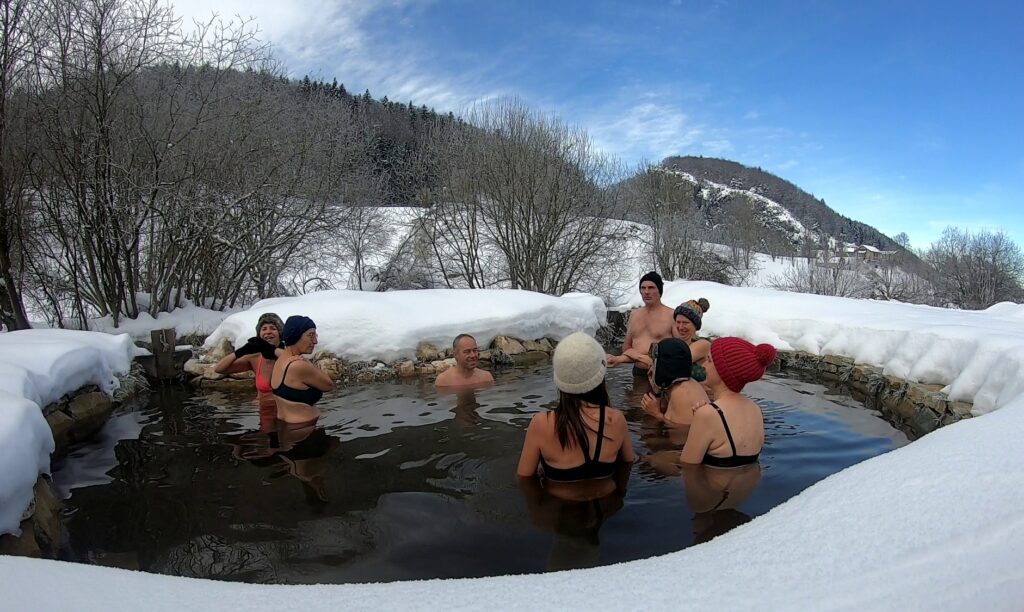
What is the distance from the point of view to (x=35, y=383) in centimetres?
395

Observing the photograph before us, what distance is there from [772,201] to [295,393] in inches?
3159

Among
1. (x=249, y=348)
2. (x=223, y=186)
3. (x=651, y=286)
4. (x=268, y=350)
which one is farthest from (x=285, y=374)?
(x=223, y=186)

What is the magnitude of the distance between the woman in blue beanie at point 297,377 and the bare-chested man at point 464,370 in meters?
1.42

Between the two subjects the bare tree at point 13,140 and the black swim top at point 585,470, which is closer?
the black swim top at point 585,470

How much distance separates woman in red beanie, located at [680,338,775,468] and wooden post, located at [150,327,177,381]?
6.61m

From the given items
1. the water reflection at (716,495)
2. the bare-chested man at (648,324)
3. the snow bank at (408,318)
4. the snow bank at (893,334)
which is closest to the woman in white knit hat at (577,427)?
the water reflection at (716,495)

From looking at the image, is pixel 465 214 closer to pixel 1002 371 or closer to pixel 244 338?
pixel 244 338

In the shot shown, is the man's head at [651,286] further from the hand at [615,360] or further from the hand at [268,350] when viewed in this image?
the hand at [268,350]

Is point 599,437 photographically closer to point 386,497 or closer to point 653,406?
point 386,497

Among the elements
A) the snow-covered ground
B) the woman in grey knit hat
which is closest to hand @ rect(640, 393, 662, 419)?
the snow-covered ground

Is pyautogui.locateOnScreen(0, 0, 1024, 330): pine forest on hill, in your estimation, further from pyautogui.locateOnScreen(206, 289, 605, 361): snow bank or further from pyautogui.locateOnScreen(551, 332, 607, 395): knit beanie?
pyautogui.locateOnScreen(551, 332, 607, 395): knit beanie

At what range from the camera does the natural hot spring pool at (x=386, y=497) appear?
8.23 ft

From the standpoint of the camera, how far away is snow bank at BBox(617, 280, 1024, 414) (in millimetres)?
4324

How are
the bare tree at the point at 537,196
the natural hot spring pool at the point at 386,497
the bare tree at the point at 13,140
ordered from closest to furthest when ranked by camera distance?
the natural hot spring pool at the point at 386,497 < the bare tree at the point at 13,140 < the bare tree at the point at 537,196
